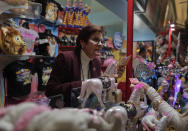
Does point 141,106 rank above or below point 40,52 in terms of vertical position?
below

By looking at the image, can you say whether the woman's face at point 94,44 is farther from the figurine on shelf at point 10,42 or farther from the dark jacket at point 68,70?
the figurine on shelf at point 10,42

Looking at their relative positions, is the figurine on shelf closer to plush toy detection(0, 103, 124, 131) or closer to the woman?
the woman

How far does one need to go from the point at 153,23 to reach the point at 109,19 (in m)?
0.53

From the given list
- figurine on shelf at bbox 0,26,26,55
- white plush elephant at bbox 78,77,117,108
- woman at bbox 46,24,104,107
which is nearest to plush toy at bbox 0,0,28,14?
figurine on shelf at bbox 0,26,26,55

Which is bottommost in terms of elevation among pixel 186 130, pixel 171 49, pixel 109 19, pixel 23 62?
pixel 186 130

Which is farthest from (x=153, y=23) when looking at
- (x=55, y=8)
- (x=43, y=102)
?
(x=43, y=102)

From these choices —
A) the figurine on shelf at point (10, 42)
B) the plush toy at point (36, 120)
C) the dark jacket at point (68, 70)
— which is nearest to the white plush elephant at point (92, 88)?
the dark jacket at point (68, 70)

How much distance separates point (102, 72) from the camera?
77cm

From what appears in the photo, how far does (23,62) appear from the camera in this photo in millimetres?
1142

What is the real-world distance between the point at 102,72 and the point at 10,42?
21.1 inches

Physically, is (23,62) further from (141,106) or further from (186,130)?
(186,130)

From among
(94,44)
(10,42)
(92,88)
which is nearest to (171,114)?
(92,88)

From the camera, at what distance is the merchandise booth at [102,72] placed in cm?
33

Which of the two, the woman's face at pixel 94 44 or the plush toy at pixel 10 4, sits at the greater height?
the plush toy at pixel 10 4
